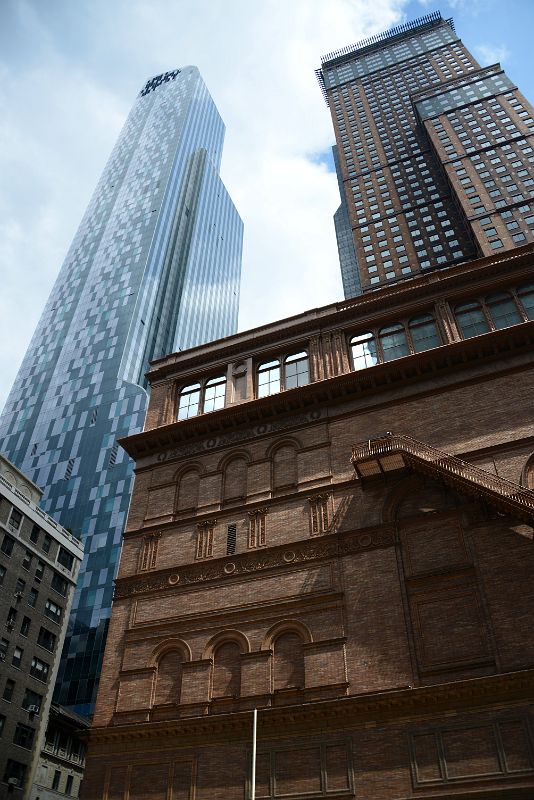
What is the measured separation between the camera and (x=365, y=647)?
70.0 ft

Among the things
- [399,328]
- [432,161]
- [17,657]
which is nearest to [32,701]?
[17,657]

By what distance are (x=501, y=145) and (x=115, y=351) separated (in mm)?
68464

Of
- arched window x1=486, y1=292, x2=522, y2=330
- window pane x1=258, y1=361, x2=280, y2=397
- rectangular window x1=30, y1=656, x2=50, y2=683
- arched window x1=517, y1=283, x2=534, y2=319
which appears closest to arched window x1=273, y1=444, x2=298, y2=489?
window pane x1=258, y1=361, x2=280, y2=397

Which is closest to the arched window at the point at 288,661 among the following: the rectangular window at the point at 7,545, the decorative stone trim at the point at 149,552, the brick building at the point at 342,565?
the brick building at the point at 342,565

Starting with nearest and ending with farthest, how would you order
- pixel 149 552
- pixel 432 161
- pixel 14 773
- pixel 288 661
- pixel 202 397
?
pixel 288 661
pixel 149 552
pixel 202 397
pixel 14 773
pixel 432 161

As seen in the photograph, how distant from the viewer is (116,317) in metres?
118

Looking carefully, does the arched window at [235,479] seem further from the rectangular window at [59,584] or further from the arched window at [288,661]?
the rectangular window at [59,584]

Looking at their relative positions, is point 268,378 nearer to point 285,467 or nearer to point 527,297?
point 285,467

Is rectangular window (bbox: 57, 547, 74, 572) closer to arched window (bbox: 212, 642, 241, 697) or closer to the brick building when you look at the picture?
the brick building

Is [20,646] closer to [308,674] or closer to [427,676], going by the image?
[308,674]

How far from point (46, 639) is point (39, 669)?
259 cm

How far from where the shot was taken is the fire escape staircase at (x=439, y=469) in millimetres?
21094

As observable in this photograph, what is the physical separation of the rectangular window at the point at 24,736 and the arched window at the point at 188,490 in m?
30.2

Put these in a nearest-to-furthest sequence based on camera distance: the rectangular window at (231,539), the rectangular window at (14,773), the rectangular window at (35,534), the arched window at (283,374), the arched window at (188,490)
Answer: the rectangular window at (231,539), the arched window at (188,490), the arched window at (283,374), the rectangular window at (14,773), the rectangular window at (35,534)
